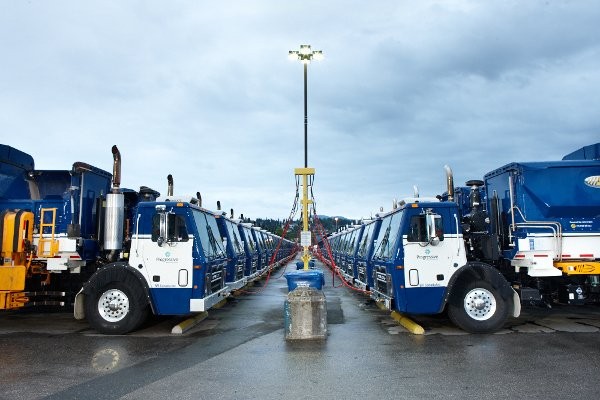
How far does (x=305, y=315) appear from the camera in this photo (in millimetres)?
8633

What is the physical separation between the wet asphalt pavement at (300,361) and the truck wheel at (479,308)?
31 centimetres

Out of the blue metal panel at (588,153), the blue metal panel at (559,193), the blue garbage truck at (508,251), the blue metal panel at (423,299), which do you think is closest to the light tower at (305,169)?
the blue garbage truck at (508,251)

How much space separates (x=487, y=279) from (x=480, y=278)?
13 cm

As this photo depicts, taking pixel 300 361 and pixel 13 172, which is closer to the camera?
pixel 300 361

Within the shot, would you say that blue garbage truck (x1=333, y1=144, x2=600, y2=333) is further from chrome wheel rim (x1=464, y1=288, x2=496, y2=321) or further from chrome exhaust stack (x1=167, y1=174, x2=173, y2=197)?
chrome exhaust stack (x1=167, y1=174, x2=173, y2=197)

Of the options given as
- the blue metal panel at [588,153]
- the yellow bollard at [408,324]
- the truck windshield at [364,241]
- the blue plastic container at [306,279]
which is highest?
the blue metal panel at [588,153]

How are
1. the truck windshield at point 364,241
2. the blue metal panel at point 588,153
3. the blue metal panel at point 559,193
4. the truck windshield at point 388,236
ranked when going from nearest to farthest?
the blue metal panel at point 559,193
the truck windshield at point 388,236
the blue metal panel at point 588,153
the truck windshield at point 364,241

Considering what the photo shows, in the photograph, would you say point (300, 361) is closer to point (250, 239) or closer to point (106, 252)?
point (106, 252)

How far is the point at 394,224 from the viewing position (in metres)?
10.8

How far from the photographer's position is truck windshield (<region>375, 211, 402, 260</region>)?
10.3 m

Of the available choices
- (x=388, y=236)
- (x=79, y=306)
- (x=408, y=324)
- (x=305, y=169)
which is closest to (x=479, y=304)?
(x=408, y=324)

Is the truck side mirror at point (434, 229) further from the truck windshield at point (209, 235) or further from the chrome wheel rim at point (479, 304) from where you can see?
the truck windshield at point (209, 235)

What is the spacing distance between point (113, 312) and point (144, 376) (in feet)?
11.0

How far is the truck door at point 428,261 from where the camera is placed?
9422 mm
